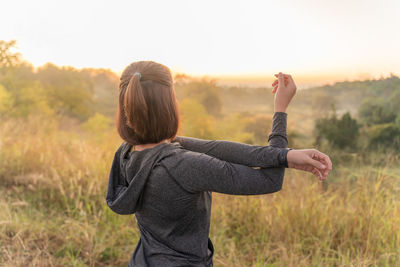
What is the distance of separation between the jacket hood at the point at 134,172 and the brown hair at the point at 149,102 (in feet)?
0.17

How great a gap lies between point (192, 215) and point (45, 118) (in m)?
5.52

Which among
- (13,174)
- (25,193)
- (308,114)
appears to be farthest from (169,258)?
(308,114)

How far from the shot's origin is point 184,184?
1.08 meters

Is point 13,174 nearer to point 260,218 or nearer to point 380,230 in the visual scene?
point 260,218

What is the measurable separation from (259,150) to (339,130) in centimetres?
462

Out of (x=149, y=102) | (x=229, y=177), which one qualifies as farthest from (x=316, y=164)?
(x=149, y=102)

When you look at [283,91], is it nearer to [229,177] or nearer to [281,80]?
[281,80]

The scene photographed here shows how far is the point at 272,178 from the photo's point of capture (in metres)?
1.03

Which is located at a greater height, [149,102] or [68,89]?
[68,89]

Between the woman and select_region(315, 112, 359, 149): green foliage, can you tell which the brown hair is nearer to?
the woman

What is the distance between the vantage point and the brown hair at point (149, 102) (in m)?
1.06

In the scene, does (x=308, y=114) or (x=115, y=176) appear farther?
(x=308, y=114)

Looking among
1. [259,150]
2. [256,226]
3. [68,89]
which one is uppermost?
[68,89]

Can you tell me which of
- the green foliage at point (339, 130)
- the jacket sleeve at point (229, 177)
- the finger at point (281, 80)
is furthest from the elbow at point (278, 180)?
the green foliage at point (339, 130)
